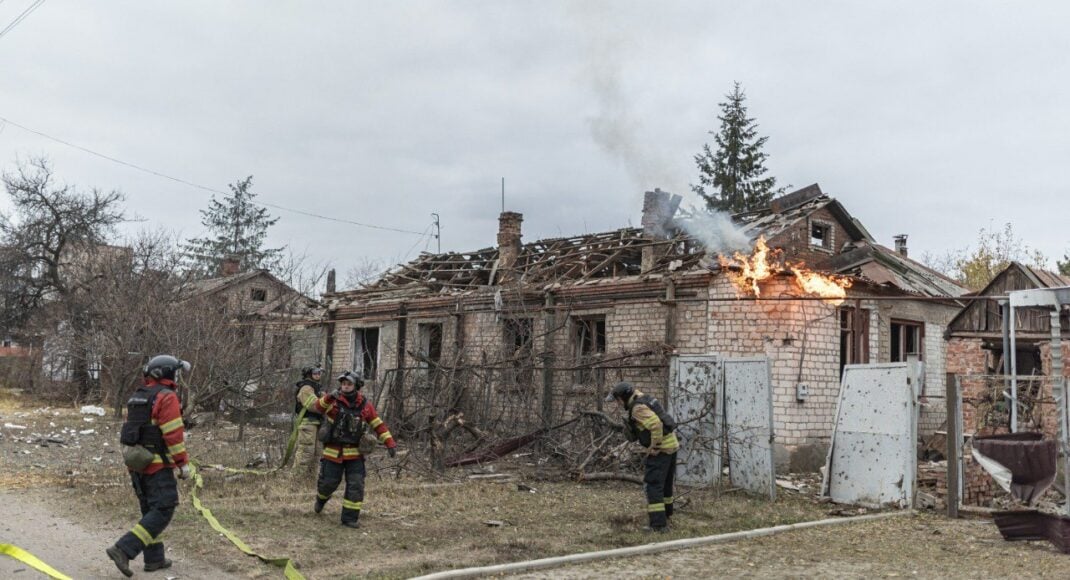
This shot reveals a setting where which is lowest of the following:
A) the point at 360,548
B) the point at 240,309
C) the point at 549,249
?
the point at 360,548

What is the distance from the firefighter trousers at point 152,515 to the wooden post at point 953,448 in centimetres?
862

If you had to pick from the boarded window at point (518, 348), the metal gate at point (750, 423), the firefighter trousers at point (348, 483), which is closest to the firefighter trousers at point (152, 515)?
the firefighter trousers at point (348, 483)

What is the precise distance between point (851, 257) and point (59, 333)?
2309cm

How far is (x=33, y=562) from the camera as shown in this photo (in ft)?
19.9

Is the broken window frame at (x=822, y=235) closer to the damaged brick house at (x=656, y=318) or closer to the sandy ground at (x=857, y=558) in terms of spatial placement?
the damaged brick house at (x=656, y=318)

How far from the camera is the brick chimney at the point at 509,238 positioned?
2020 cm

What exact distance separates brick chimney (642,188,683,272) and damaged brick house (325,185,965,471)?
27mm

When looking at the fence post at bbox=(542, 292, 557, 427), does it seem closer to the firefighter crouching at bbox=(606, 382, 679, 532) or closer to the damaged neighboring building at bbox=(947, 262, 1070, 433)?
the firefighter crouching at bbox=(606, 382, 679, 532)

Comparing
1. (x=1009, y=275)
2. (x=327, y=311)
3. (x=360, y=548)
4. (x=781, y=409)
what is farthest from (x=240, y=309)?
(x=1009, y=275)

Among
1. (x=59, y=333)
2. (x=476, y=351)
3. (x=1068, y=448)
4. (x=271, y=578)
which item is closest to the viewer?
(x=271, y=578)

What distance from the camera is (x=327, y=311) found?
76.3 ft

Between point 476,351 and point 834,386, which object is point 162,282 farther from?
point 834,386

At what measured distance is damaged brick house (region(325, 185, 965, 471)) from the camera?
14.6 meters

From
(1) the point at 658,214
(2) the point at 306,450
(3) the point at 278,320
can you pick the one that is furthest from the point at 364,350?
(2) the point at 306,450
